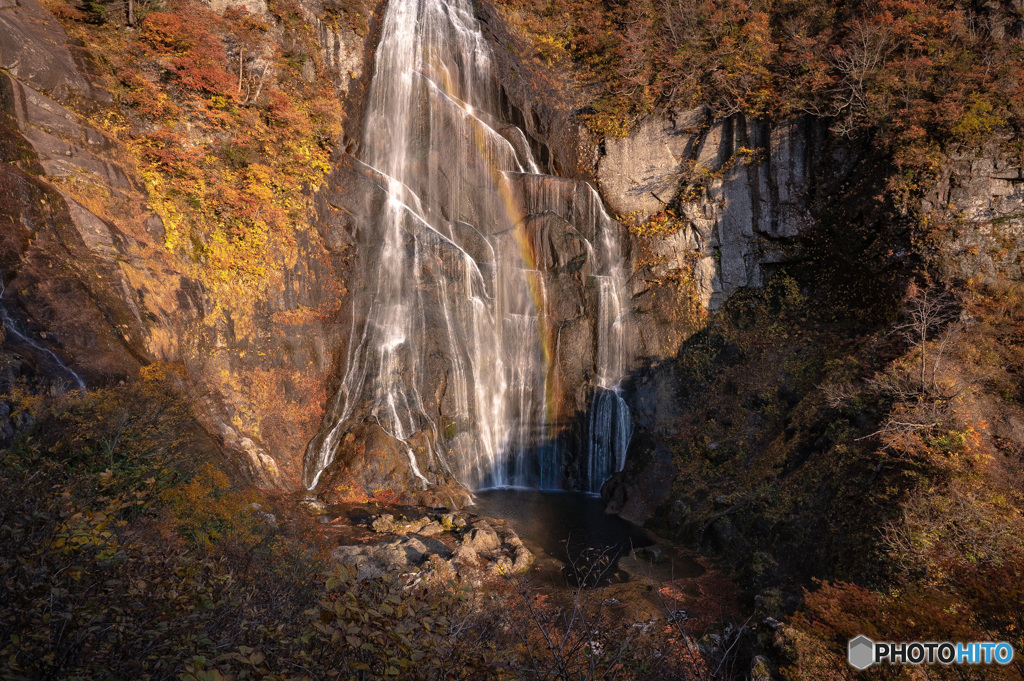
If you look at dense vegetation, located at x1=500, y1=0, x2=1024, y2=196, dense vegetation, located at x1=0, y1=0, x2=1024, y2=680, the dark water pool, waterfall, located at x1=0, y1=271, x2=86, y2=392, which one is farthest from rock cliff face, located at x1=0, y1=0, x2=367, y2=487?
dense vegetation, located at x1=500, y1=0, x2=1024, y2=196

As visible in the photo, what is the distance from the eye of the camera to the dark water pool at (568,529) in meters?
12.8

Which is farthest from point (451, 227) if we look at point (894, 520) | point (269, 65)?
point (894, 520)

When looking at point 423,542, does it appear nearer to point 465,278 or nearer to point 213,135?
point 465,278

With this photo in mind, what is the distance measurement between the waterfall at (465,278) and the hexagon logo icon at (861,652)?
11.0 metres

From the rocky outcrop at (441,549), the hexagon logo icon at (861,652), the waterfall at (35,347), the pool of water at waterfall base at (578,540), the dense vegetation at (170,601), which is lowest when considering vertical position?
the pool of water at waterfall base at (578,540)

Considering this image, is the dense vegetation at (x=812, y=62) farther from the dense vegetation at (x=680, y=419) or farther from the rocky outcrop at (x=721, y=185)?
the rocky outcrop at (x=721, y=185)

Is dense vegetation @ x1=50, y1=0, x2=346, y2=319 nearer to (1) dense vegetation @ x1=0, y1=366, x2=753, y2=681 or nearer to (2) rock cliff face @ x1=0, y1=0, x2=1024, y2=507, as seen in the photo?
(2) rock cliff face @ x1=0, y1=0, x2=1024, y2=507

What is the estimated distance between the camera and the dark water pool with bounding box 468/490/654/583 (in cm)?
Result: 1275

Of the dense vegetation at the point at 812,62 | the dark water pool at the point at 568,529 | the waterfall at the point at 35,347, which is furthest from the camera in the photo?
the dense vegetation at the point at 812,62

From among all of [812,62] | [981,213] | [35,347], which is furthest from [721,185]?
[35,347]

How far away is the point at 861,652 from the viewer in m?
6.97

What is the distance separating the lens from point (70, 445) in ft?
26.1

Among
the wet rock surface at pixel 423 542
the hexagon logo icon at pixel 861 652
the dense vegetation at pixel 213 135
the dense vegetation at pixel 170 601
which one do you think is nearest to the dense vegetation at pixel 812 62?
the dense vegetation at pixel 213 135

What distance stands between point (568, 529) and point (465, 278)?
882 centimetres
